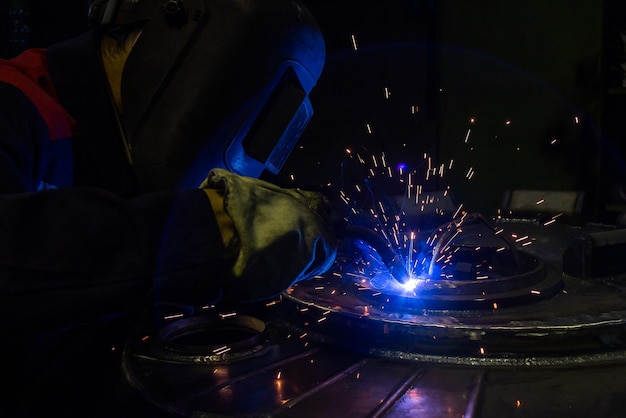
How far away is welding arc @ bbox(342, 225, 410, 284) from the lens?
1.50 meters

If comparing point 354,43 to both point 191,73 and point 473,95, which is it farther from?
point 191,73

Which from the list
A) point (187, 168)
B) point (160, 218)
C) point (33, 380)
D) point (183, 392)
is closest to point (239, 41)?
point (187, 168)

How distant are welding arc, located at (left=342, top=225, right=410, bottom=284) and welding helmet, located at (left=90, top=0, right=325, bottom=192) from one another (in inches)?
17.9

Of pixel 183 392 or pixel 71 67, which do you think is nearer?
pixel 183 392

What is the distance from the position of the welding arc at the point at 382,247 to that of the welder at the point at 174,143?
207 mm

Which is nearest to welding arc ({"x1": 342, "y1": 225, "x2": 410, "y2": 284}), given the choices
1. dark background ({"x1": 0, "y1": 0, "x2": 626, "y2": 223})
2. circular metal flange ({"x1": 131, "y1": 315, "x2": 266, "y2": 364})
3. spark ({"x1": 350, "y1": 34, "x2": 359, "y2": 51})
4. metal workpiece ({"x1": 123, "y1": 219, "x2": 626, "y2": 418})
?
metal workpiece ({"x1": 123, "y1": 219, "x2": 626, "y2": 418})

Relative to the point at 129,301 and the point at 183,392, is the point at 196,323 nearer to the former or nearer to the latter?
the point at 183,392

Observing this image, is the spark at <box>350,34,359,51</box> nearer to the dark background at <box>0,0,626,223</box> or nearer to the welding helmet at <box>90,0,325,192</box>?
the dark background at <box>0,0,626,223</box>

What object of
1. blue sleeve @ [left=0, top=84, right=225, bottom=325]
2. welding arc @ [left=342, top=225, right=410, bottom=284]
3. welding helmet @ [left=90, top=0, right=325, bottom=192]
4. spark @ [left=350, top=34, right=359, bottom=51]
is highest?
spark @ [left=350, top=34, right=359, bottom=51]

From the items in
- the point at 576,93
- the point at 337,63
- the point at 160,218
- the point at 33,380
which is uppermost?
the point at 337,63

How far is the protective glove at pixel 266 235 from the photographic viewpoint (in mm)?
1140

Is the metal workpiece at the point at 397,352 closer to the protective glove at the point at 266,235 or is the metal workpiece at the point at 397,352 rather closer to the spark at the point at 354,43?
the protective glove at the point at 266,235

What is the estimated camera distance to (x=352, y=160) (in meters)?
4.21

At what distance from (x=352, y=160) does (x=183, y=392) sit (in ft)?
10.2
